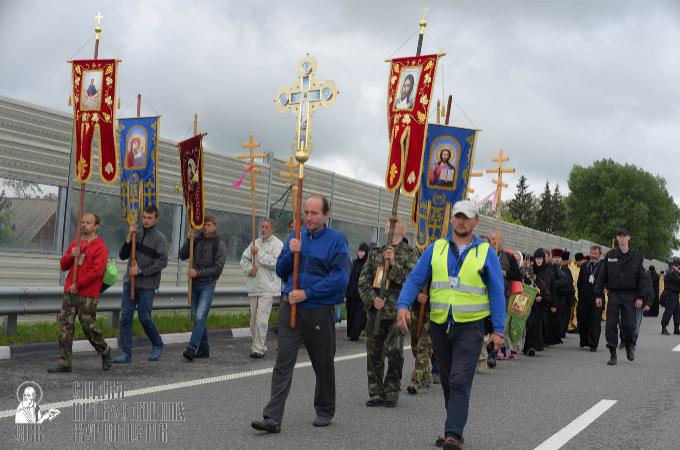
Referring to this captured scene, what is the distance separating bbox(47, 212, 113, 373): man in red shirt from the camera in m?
9.16

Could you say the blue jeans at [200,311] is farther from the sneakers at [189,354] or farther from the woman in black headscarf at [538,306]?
the woman in black headscarf at [538,306]

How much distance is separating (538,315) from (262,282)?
4.87 m

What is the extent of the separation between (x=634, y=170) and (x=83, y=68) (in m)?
79.5

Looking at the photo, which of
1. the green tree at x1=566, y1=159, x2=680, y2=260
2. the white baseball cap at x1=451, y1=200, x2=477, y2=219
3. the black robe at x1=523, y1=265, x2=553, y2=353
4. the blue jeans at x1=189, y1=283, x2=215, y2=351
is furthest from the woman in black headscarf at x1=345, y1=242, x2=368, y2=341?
the green tree at x1=566, y1=159, x2=680, y2=260

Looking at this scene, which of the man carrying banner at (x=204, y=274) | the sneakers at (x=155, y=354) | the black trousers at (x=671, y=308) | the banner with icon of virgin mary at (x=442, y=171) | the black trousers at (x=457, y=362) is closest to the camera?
the black trousers at (x=457, y=362)

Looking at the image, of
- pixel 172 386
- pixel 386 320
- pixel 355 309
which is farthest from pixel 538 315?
pixel 172 386

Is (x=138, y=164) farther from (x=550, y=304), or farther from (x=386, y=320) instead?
(x=550, y=304)

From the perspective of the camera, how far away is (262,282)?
1160 cm

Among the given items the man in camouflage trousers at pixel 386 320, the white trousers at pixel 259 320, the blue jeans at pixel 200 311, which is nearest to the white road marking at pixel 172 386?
the white trousers at pixel 259 320

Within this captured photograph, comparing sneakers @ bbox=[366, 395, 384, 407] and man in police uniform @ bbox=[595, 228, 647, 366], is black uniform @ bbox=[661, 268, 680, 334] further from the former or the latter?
sneakers @ bbox=[366, 395, 384, 407]

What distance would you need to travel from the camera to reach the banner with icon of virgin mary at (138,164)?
12.1 m

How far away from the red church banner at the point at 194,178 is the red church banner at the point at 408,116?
9.88ft

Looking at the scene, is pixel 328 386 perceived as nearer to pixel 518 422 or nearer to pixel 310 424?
pixel 310 424

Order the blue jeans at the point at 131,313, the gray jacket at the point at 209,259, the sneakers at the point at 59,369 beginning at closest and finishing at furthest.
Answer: the sneakers at the point at 59,369
the blue jeans at the point at 131,313
the gray jacket at the point at 209,259
